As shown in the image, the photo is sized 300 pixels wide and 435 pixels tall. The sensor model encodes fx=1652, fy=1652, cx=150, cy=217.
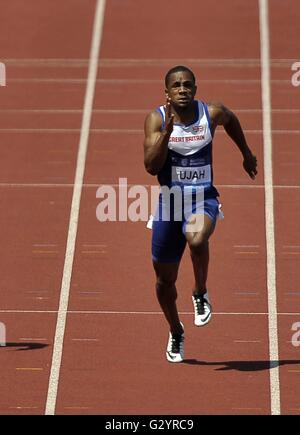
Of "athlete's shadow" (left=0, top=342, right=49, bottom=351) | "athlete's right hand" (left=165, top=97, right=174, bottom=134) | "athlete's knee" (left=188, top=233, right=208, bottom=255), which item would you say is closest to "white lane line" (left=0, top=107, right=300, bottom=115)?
"athlete's shadow" (left=0, top=342, right=49, bottom=351)

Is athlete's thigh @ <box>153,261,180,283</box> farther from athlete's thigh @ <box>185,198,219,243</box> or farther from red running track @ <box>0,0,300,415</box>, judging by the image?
red running track @ <box>0,0,300,415</box>

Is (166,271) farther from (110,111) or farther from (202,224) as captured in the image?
(110,111)

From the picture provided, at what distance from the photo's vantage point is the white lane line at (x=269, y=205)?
12484mm

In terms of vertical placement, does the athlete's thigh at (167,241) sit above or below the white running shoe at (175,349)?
above

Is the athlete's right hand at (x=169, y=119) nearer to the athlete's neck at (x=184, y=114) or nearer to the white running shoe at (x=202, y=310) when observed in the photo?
the athlete's neck at (x=184, y=114)

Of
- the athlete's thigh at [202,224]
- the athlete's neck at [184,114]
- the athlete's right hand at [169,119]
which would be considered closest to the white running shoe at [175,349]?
the athlete's thigh at [202,224]

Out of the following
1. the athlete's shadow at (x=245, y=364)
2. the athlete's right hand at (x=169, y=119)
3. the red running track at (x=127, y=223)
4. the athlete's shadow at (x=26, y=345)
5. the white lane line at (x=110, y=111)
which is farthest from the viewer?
the white lane line at (x=110, y=111)

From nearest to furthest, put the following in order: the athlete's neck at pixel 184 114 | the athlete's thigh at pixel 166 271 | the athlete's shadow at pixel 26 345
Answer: the athlete's neck at pixel 184 114
the athlete's thigh at pixel 166 271
the athlete's shadow at pixel 26 345

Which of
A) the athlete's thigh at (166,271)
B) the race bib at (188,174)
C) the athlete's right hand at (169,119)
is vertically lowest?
the athlete's thigh at (166,271)

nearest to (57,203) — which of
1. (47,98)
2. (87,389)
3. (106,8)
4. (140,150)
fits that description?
(140,150)

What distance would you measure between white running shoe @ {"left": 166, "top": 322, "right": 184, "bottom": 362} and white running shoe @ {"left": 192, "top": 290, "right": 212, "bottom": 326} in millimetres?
281

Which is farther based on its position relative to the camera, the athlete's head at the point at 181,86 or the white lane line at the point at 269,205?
the white lane line at the point at 269,205

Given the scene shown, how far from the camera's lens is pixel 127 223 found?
16.0 metres

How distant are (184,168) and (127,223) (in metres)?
4.22
